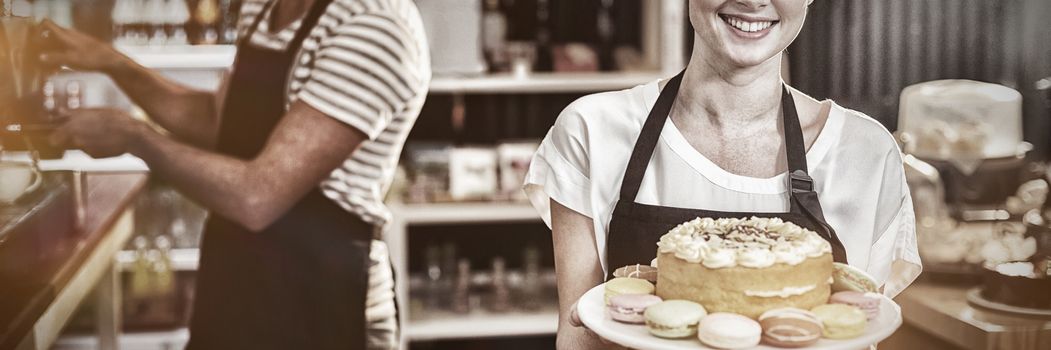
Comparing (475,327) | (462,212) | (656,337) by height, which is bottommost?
(475,327)

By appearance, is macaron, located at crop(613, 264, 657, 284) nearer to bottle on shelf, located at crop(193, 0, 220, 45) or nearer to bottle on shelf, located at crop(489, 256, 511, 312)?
bottle on shelf, located at crop(193, 0, 220, 45)

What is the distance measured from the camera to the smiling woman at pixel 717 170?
1282 millimetres

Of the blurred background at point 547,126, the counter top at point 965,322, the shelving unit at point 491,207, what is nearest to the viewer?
the counter top at point 965,322

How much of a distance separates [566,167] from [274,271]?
2.97ft

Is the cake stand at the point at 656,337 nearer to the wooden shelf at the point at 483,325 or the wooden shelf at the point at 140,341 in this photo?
the wooden shelf at the point at 140,341

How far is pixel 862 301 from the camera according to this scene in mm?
1148

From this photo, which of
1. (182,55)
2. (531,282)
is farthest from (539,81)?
(182,55)

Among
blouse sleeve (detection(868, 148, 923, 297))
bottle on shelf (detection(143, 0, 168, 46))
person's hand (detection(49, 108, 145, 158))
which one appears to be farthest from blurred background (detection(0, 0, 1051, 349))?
blouse sleeve (detection(868, 148, 923, 297))

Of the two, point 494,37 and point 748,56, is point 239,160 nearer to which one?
point 748,56

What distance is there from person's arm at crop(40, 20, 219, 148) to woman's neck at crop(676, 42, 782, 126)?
40.7 inches

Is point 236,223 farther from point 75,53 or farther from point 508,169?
point 508,169

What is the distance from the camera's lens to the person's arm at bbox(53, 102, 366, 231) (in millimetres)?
1844

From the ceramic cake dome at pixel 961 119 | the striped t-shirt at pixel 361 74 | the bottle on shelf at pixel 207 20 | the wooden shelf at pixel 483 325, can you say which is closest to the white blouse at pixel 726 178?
the striped t-shirt at pixel 361 74

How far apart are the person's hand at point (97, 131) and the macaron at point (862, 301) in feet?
4.13
